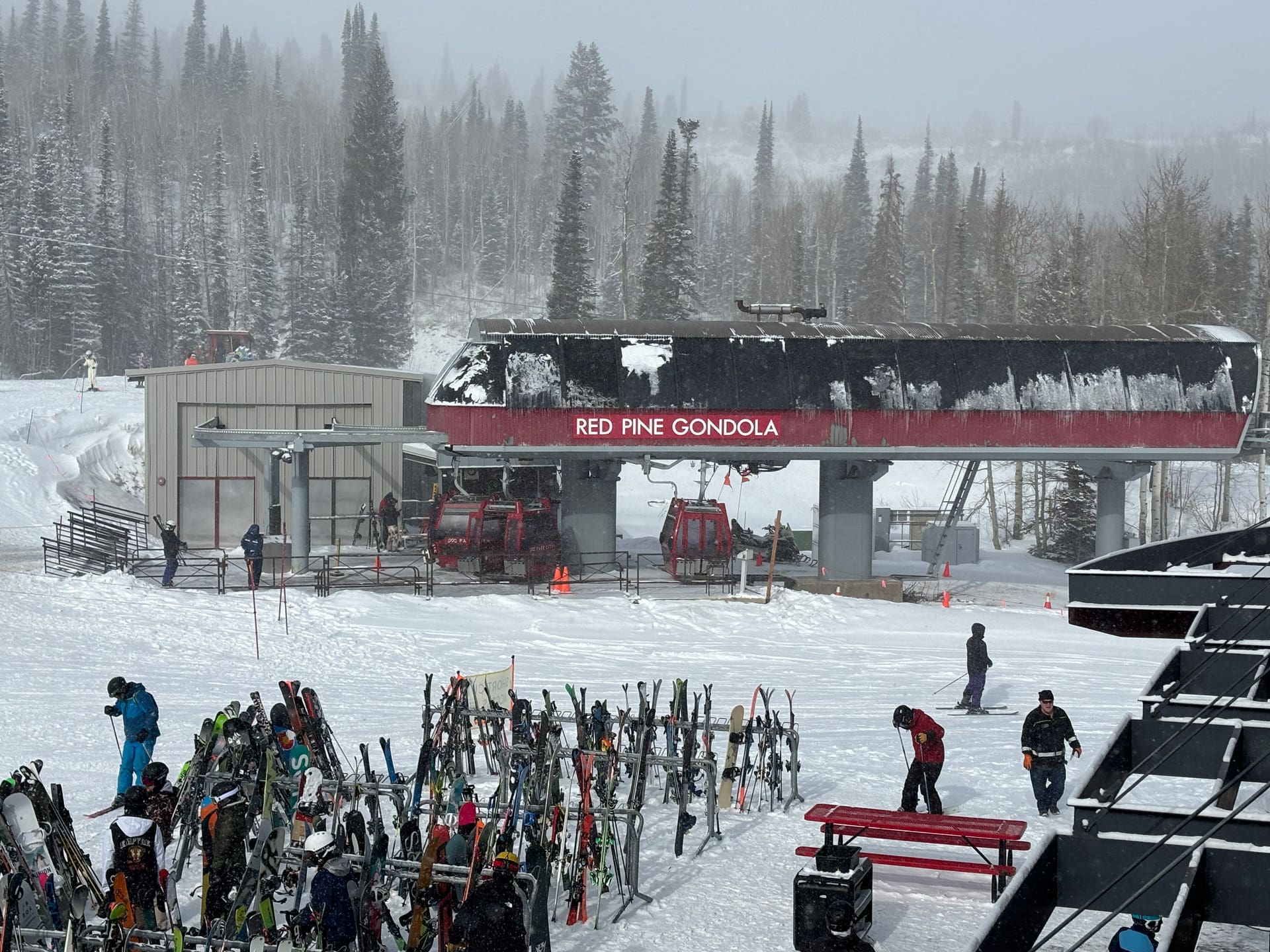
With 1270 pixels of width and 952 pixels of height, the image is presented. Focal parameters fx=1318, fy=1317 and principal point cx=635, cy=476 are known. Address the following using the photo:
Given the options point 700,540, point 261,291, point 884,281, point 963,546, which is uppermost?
point 884,281

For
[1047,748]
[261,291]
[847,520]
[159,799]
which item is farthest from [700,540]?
[261,291]

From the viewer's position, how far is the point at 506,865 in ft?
28.9

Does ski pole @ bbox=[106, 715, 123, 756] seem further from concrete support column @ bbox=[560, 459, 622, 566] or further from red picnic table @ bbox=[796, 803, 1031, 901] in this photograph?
concrete support column @ bbox=[560, 459, 622, 566]

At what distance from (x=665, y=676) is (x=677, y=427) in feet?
32.6

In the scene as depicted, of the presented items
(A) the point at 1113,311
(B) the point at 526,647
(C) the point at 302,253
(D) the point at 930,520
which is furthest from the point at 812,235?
(B) the point at 526,647

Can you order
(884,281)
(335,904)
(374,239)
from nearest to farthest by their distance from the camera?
(335,904), (884,281), (374,239)

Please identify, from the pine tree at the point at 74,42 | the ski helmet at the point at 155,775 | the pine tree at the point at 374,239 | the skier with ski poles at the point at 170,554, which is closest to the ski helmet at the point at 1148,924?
the ski helmet at the point at 155,775

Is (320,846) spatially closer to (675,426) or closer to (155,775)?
(155,775)

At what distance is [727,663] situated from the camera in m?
22.8

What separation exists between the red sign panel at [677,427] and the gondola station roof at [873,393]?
31 mm

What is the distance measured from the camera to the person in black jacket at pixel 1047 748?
44.7 feet

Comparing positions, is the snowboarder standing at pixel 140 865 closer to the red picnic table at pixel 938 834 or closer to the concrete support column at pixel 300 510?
the red picnic table at pixel 938 834

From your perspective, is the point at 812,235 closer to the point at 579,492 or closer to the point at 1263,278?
the point at 1263,278

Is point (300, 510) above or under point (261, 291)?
under
